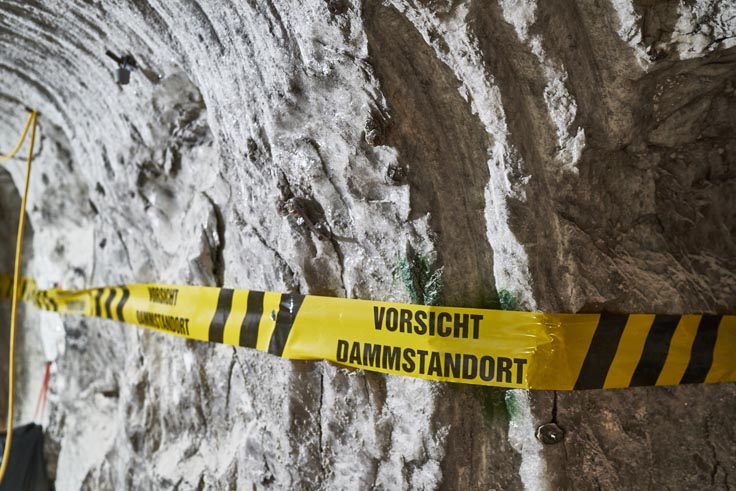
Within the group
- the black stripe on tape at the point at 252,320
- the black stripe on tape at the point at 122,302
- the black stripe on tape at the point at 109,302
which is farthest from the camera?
the black stripe on tape at the point at 109,302

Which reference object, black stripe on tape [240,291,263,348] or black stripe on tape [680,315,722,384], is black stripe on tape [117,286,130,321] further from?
black stripe on tape [680,315,722,384]

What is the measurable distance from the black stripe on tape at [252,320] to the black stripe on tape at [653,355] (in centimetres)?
158

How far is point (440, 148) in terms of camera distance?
229 centimetres

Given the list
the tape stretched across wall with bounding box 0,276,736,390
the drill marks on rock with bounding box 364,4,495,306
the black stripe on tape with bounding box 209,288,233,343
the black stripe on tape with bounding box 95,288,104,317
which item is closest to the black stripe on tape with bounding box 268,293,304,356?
the tape stretched across wall with bounding box 0,276,736,390

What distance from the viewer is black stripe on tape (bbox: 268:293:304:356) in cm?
272

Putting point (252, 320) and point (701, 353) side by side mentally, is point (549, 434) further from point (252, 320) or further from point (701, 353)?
point (252, 320)

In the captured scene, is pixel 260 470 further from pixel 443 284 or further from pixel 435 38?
pixel 435 38

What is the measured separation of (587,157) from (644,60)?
0.34 metres

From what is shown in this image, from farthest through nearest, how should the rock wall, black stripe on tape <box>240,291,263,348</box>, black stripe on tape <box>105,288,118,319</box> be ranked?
1. black stripe on tape <box>105,288,118,319</box>
2. black stripe on tape <box>240,291,263,348</box>
3. the rock wall

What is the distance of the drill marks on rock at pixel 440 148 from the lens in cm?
223

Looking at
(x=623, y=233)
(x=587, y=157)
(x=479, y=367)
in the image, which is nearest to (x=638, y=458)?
(x=479, y=367)

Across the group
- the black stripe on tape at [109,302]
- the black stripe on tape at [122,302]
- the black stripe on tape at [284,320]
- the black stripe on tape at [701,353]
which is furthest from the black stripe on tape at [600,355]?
the black stripe on tape at [109,302]

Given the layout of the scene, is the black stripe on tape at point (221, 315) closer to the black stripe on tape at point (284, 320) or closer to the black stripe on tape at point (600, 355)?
the black stripe on tape at point (284, 320)

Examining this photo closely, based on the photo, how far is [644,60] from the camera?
1981 millimetres
